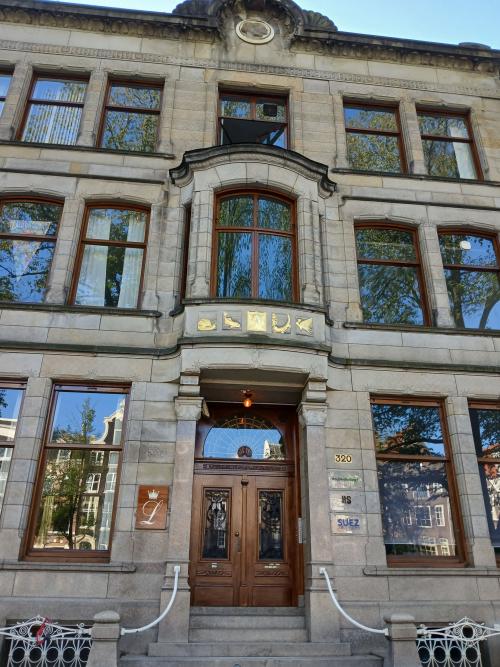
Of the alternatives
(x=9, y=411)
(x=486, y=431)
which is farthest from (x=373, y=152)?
(x=9, y=411)

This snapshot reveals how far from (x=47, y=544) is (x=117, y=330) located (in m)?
3.91

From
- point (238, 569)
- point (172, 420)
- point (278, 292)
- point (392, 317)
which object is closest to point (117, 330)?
point (172, 420)

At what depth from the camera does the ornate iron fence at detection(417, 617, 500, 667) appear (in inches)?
282

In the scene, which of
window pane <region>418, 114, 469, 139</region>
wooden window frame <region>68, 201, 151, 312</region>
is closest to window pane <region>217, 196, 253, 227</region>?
wooden window frame <region>68, 201, 151, 312</region>

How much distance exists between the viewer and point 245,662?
690 cm

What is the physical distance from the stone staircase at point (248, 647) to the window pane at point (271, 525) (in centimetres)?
104

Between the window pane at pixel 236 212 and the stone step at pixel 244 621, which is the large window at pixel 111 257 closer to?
the window pane at pixel 236 212

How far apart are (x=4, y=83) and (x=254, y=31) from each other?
660 centimetres

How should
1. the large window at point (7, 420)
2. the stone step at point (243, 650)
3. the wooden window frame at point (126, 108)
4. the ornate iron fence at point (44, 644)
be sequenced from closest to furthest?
the ornate iron fence at point (44, 644), the stone step at point (243, 650), the large window at point (7, 420), the wooden window frame at point (126, 108)

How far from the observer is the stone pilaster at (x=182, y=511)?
302 inches

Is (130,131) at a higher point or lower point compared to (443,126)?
lower

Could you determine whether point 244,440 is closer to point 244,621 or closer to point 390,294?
point 244,621

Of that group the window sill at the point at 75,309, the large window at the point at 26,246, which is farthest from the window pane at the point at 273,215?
the large window at the point at 26,246

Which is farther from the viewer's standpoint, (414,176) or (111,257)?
(414,176)
